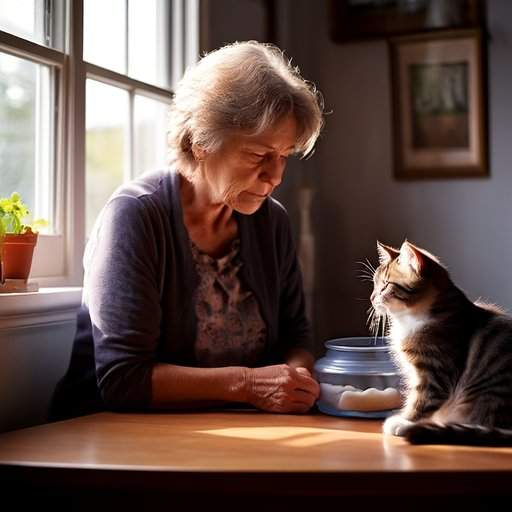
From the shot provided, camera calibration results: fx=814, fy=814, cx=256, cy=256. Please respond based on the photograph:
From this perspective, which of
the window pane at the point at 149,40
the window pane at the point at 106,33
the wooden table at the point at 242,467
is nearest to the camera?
the wooden table at the point at 242,467

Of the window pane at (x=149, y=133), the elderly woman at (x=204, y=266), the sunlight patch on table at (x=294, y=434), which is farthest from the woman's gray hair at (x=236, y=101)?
the window pane at (x=149, y=133)

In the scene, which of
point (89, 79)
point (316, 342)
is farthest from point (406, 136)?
point (89, 79)

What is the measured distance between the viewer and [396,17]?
327cm

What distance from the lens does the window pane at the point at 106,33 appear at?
7.30 feet

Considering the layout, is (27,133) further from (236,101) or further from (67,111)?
(236,101)

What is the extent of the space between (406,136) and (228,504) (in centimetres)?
235

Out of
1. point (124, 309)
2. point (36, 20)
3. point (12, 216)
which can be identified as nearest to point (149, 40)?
point (36, 20)

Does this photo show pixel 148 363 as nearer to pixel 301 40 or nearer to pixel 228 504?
pixel 228 504

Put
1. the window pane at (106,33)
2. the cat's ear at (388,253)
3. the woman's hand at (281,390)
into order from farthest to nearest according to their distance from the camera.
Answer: the window pane at (106,33), the woman's hand at (281,390), the cat's ear at (388,253)

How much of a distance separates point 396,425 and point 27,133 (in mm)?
1199

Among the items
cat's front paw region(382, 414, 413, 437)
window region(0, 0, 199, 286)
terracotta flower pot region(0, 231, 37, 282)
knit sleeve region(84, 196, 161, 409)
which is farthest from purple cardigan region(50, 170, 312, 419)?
cat's front paw region(382, 414, 413, 437)

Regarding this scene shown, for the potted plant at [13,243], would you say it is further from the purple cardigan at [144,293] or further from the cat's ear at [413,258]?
the cat's ear at [413,258]

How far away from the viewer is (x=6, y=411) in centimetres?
169

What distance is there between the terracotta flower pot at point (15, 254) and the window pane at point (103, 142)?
54 centimetres
